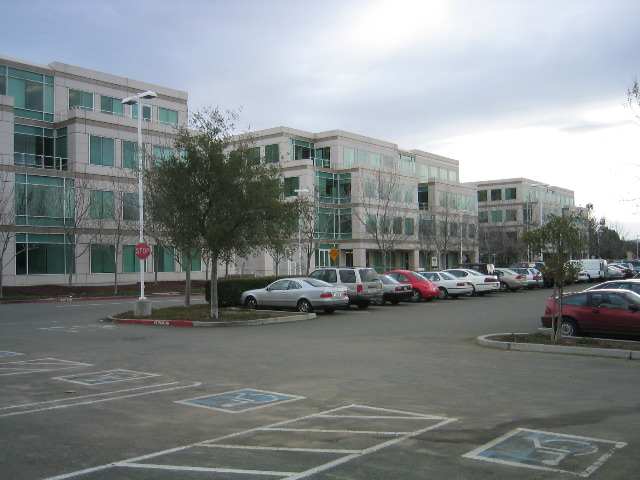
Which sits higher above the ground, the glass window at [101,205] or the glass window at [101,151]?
the glass window at [101,151]

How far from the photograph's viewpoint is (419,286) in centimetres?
3111

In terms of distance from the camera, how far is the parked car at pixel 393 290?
29.4 m

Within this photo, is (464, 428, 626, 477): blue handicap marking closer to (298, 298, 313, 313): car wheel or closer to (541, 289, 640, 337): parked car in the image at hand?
(541, 289, 640, 337): parked car

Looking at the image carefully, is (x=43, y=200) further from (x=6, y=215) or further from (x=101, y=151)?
(x=101, y=151)

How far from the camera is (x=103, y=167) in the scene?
4428 cm

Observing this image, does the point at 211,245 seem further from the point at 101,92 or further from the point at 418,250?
the point at 418,250

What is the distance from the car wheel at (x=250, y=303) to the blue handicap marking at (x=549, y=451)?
1923 cm

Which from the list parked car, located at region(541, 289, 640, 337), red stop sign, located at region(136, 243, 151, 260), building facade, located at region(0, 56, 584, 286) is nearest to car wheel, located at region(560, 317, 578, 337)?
parked car, located at region(541, 289, 640, 337)

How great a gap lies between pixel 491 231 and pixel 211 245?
2325 inches

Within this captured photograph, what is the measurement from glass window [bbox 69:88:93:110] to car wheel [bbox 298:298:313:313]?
29.4 m

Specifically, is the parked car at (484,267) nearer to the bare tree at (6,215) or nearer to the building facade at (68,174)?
the building facade at (68,174)

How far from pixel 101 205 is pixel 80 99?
9052mm

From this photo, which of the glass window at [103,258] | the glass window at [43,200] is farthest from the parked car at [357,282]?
the glass window at [103,258]

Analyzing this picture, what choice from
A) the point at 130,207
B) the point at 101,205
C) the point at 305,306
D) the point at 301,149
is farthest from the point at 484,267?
the point at 301,149
